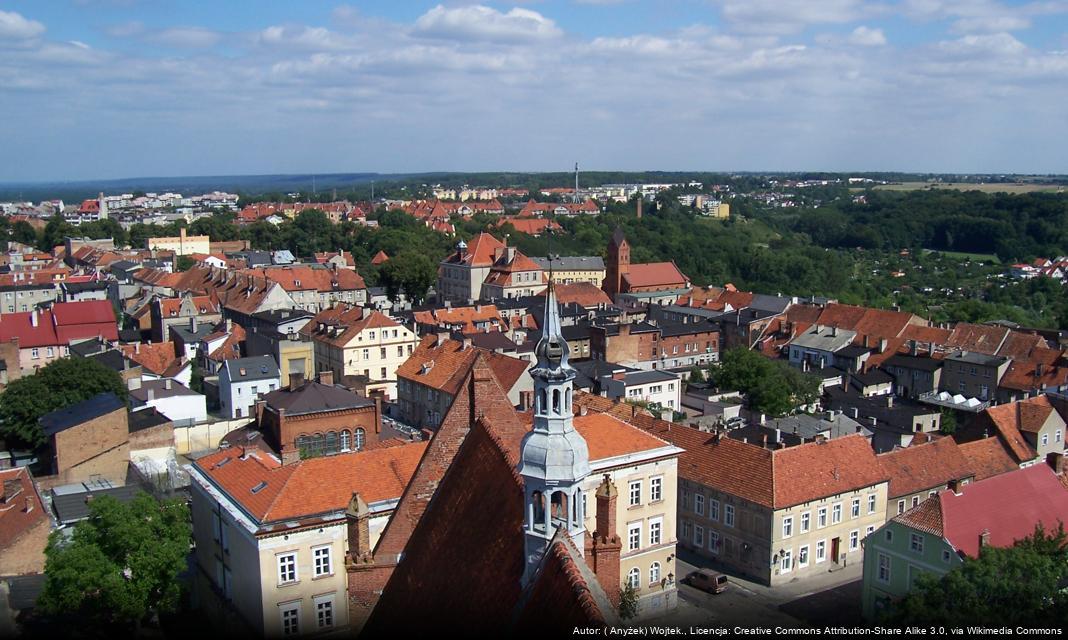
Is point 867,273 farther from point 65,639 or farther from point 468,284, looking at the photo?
point 65,639

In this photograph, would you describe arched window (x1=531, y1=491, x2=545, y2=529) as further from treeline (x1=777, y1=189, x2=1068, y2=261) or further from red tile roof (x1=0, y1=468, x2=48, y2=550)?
treeline (x1=777, y1=189, x2=1068, y2=261)

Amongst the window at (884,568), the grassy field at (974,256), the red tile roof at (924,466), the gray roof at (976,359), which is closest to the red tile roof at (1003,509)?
the window at (884,568)

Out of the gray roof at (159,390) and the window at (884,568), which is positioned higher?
the gray roof at (159,390)

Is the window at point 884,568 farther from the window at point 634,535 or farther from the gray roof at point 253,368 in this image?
the gray roof at point 253,368

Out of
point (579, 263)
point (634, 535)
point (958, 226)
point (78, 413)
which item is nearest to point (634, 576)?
point (634, 535)

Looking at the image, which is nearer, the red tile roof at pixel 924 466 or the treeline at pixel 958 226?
the red tile roof at pixel 924 466

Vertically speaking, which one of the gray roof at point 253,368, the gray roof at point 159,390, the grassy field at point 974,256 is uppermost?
the gray roof at point 253,368
